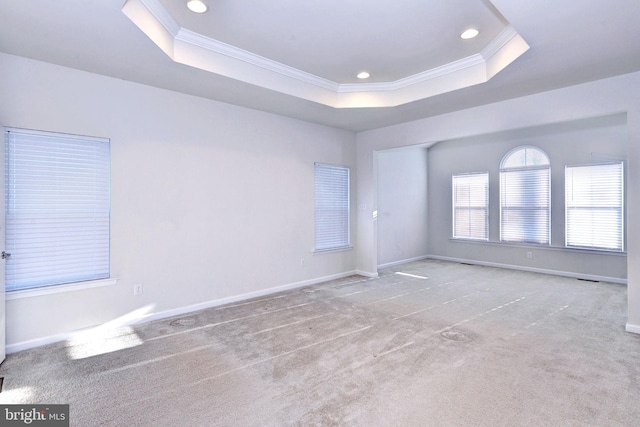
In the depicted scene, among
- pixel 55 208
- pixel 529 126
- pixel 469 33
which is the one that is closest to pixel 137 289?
pixel 55 208

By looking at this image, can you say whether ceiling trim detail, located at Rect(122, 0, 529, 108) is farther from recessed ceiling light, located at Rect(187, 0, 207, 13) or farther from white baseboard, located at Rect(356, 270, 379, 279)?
white baseboard, located at Rect(356, 270, 379, 279)

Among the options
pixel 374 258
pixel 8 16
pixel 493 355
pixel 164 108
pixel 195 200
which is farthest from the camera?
pixel 374 258

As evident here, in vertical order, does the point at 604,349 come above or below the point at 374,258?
below

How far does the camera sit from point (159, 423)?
197cm

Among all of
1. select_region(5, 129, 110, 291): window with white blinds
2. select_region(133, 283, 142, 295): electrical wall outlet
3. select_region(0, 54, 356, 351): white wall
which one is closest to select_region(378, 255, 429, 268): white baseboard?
select_region(0, 54, 356, 351): white wall

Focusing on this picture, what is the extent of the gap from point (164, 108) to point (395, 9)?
8.94 feet

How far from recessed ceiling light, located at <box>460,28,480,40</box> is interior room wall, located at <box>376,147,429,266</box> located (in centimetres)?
346

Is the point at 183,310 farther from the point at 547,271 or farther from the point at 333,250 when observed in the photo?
the point at 547,271

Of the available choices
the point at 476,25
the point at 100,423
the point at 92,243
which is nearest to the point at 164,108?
the point at 92,243

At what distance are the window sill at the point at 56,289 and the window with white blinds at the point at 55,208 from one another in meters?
0.04

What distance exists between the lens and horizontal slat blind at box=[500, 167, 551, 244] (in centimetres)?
626

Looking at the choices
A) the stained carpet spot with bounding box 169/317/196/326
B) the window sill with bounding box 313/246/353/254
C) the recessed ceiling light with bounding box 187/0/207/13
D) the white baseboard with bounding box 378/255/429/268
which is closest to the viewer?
the recessed ceiling light with bounding box 187/0/207/13

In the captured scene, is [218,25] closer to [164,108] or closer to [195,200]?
[164,108]

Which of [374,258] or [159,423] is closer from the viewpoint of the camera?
[159,423]
